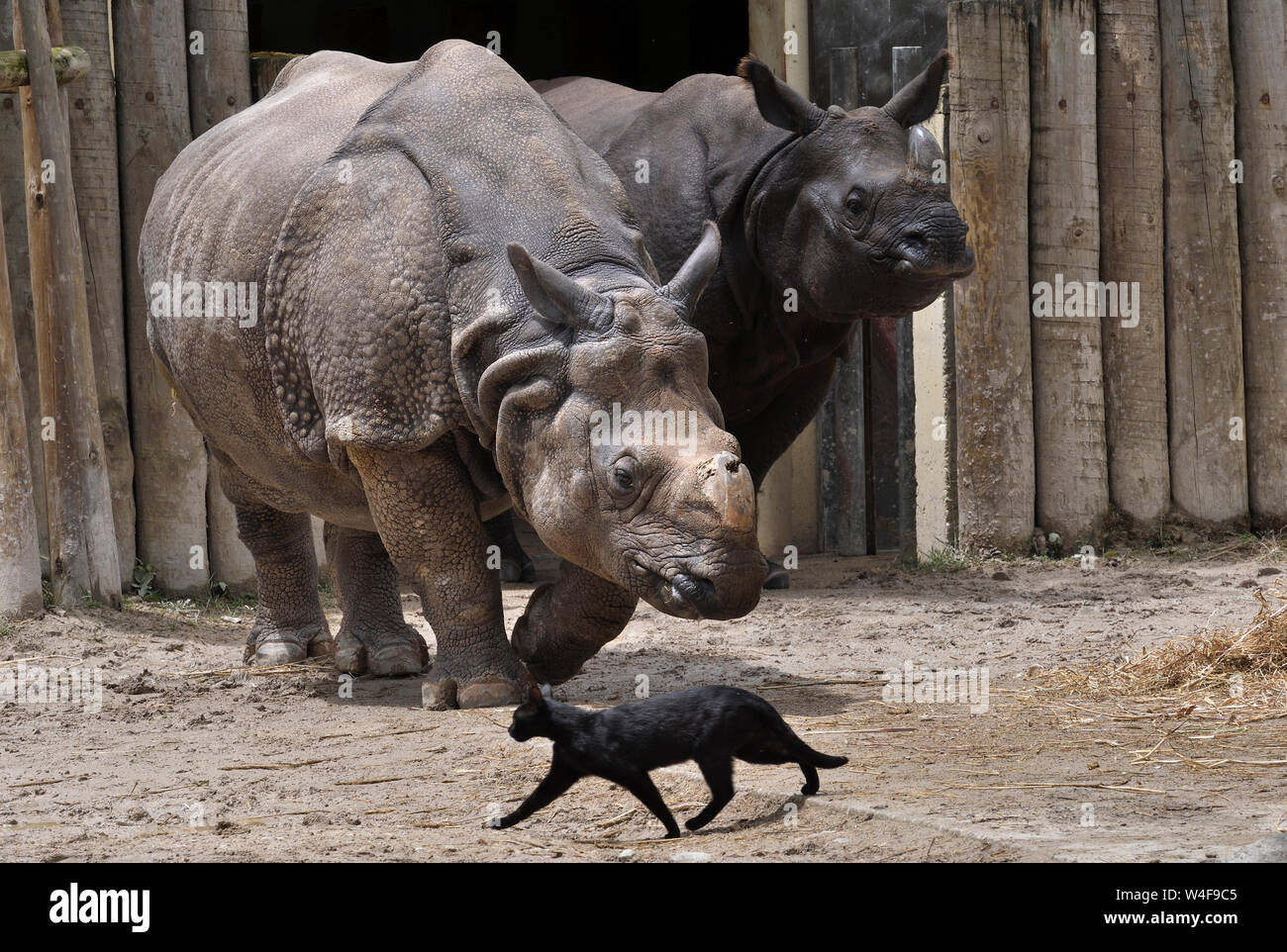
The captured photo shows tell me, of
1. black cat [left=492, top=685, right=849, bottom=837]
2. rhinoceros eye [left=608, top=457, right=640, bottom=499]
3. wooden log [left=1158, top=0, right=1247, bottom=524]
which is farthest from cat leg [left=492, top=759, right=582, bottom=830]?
wooden log [left=1158, top=0, right=1247, bottom=524]

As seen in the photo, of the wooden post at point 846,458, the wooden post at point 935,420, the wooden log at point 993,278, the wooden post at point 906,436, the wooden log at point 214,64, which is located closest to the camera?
the wooden log at point 214,64

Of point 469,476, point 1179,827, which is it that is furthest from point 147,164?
point 1179,827

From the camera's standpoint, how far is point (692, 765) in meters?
4.58

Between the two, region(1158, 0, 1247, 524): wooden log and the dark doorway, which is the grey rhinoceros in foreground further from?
the dark doorway

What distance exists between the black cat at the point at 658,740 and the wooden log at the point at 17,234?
183 inches

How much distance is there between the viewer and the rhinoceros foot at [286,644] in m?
6.75

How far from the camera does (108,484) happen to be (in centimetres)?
777

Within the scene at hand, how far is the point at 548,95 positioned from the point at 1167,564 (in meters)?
3.95

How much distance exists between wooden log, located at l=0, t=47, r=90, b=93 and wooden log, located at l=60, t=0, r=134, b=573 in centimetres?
28

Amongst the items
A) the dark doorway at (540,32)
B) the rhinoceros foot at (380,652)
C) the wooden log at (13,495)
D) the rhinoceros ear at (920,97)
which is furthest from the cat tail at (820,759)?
the dark doorway at (540,32)

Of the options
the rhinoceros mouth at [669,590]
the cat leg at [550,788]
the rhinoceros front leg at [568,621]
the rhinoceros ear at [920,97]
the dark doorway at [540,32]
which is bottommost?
the cat leg at [550,788]

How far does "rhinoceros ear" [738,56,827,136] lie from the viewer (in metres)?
7.07

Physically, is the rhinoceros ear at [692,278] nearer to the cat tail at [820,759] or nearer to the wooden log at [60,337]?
the cat tail at [820,759]

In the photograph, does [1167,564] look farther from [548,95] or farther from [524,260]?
[524,260]
